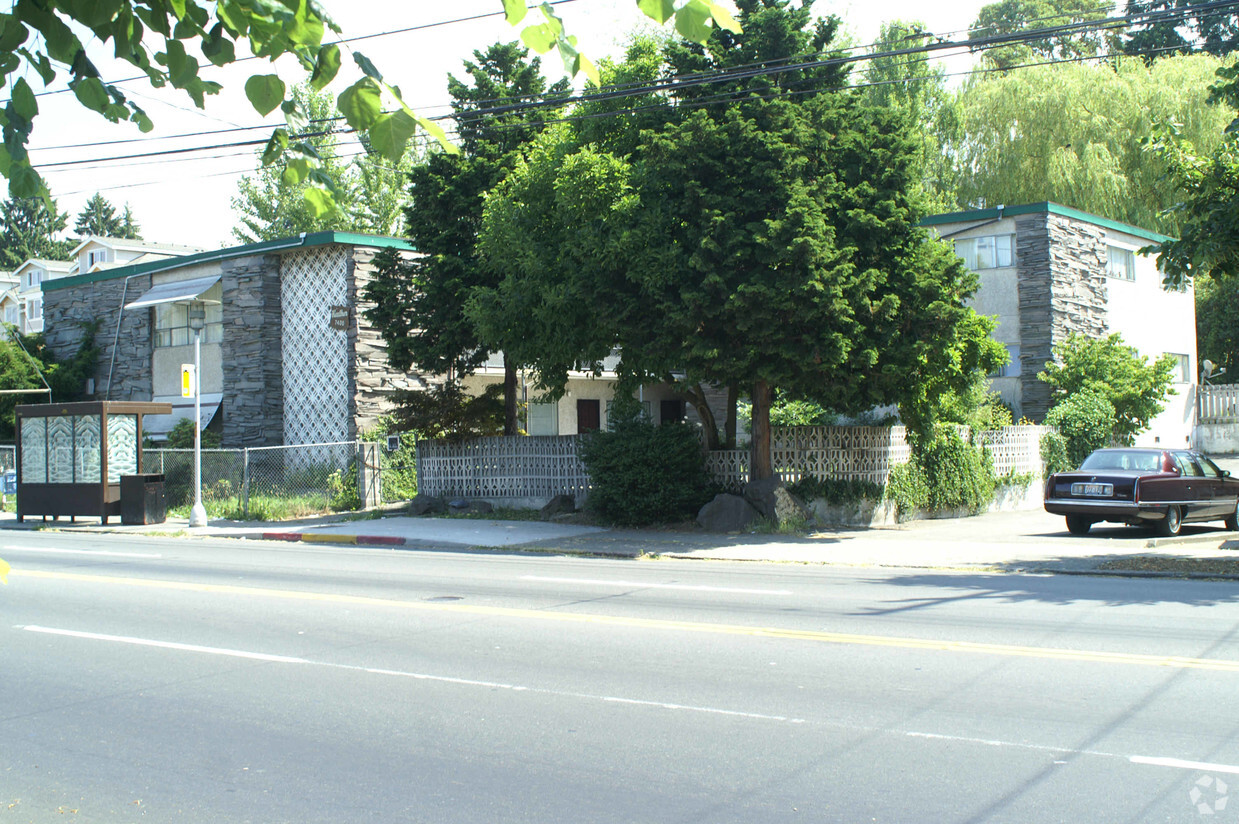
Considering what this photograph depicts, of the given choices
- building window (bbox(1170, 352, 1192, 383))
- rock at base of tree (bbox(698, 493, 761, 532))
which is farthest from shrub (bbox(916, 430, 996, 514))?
building window (bbox(1170, 352, 1192, 383))

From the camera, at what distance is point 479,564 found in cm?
1556

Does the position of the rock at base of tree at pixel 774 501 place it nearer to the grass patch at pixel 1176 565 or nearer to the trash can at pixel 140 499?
the grass patch at pixel 1176 565

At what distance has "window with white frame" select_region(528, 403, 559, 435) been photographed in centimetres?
3375

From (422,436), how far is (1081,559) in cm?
1555

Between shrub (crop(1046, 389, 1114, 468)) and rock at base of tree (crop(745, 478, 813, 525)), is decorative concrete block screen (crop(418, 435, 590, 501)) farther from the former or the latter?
shrub (crop(1046, 389, 1114, 468))

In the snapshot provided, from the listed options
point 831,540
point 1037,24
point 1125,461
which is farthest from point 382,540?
point 1037,24

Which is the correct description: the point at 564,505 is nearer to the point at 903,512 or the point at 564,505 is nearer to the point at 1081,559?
the point at 903,512

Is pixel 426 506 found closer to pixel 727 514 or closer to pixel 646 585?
pixel 727 514

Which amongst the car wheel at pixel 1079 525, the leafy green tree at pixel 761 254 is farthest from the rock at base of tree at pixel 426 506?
the car wheel at pixel 1079 525

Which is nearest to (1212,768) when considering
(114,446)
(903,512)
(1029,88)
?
(903,512)

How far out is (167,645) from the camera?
9.28 meters

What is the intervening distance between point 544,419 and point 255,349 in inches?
371

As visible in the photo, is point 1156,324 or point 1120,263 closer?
point 1120,263

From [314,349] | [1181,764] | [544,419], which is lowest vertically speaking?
[1181,764]
